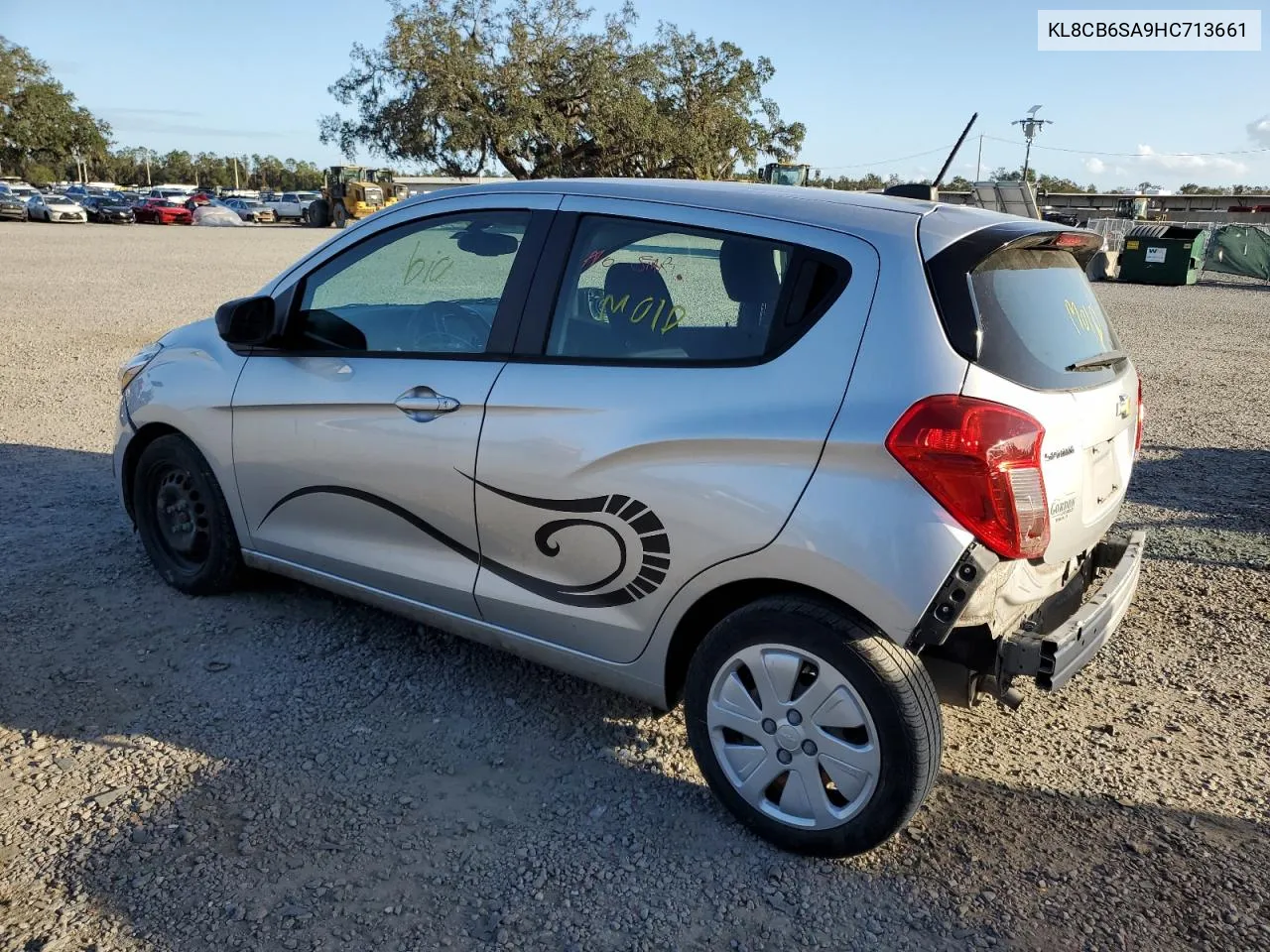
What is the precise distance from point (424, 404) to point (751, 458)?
1.20m

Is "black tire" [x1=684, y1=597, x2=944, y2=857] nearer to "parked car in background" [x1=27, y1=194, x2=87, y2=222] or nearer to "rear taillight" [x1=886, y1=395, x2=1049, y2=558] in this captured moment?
"rear taillight" [x1=886, y1=395, x2=1049, y2=558]

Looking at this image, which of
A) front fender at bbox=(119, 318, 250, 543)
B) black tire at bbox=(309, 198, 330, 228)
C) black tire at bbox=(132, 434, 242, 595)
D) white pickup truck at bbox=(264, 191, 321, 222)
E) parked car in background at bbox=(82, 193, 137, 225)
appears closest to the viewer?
front fender at bbox=(119, 318, 250, 543)

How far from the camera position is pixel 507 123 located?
48.6 metres

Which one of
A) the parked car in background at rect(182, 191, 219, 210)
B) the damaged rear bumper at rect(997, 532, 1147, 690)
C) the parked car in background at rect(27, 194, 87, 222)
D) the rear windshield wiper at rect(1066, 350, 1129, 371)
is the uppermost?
the parked car in background at rect(182, 191, 219, 210)

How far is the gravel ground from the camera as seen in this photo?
8.39 feet

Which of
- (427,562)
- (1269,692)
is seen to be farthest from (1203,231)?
(427,562)

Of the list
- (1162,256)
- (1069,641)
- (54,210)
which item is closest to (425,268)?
(1069,641)

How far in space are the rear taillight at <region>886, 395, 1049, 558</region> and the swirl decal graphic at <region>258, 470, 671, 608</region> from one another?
2.45 feet

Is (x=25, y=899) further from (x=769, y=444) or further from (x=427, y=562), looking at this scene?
(x=769, y=444)

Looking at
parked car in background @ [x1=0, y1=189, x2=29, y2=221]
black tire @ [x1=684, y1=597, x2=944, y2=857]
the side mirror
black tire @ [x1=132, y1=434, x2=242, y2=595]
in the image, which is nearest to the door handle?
the side mirror

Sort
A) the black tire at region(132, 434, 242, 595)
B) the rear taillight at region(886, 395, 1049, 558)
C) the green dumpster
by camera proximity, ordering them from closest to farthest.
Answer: the rear taillight at region(886, 395, 1049, 558)
the black tire at region(132, 434, 242, 595)
the green dumpster

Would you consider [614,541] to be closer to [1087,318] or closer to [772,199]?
[772,199]

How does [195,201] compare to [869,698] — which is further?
[195,201]

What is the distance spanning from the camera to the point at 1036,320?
111 inches
